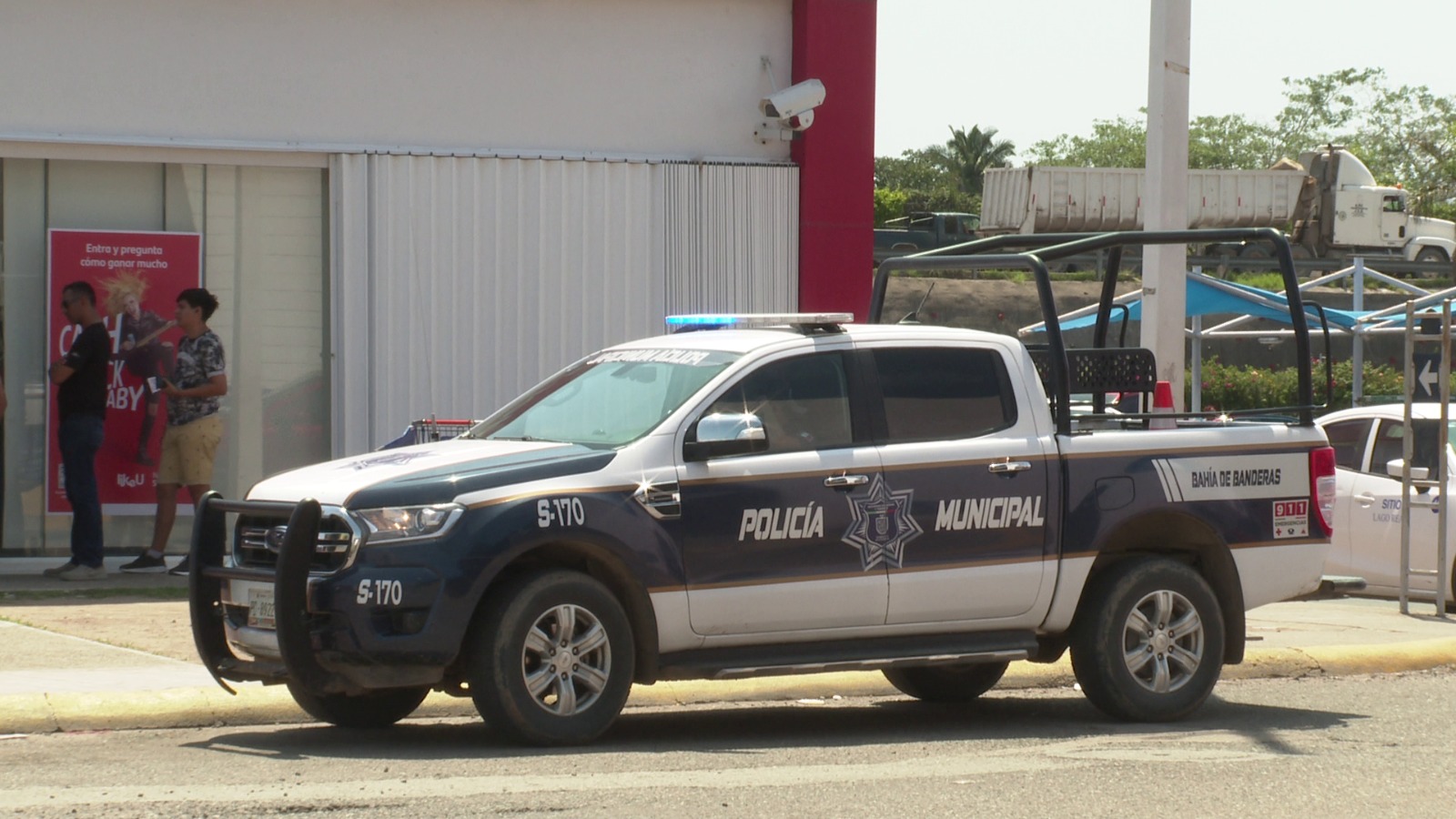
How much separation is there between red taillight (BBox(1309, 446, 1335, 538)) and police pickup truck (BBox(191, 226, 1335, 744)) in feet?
0.05

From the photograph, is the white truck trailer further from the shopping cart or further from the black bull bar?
the black bull bar

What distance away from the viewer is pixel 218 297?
14.1 m

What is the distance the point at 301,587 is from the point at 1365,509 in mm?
9730

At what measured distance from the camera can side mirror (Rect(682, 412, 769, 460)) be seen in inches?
313

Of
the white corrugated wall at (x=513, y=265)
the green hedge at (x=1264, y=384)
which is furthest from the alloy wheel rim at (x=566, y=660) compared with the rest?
the green hedge at (x=1264, y=384)

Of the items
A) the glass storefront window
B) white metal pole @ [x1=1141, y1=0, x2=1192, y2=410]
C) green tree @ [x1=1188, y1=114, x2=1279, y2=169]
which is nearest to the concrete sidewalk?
the glass storefront window

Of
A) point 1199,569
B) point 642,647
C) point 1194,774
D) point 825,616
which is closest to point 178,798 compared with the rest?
point 642,647

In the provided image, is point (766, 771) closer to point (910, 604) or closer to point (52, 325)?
point (910, 604)

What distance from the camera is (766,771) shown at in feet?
24.1

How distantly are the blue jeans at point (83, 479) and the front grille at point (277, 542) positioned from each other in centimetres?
539

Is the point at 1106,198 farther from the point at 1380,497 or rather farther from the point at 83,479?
the point at 83,479

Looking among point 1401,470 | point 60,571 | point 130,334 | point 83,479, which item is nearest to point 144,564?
point 60,571

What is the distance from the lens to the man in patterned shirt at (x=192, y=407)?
13.1m

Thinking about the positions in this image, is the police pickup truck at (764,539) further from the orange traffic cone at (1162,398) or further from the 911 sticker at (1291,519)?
the orange traffic cone at (1162,398)
